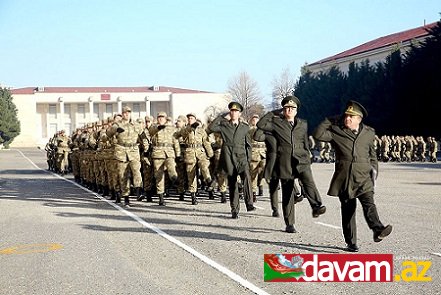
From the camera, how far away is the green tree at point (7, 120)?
107 metres

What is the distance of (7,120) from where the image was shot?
109m

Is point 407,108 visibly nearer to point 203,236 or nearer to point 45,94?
point 203,236

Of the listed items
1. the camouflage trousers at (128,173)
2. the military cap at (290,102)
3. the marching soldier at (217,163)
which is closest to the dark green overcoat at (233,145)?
the military cap at (290,102)

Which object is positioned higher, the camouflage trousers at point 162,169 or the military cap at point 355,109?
the military cap at point 355,109

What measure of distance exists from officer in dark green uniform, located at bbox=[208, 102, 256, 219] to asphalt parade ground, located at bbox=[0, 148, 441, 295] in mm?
590

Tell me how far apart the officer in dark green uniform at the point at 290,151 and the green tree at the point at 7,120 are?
10021 cm

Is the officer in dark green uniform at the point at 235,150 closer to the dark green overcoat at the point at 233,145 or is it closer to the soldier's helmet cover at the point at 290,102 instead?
the dark green overcoat at the point at 233,145

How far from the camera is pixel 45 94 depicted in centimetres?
12550

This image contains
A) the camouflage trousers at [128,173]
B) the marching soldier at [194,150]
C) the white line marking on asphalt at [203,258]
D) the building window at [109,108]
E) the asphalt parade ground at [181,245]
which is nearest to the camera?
the white line marking on asphalt at [203,258]

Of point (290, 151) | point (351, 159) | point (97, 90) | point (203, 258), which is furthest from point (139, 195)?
point (97, 90)

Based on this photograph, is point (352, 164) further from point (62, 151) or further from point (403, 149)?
point (403, 149)

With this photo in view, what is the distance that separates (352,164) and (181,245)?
255 cm

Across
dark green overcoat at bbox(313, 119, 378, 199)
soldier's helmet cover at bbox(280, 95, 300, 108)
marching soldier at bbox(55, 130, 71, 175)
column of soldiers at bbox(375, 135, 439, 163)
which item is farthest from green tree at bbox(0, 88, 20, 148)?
dark green overcoat at bbox(313, 119, 378, 199)

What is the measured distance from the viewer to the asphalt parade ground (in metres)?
6.94
